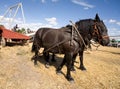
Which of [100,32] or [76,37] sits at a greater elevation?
[100,32]

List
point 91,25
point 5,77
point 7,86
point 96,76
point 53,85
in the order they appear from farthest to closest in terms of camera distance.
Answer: point 96,76
point 91,25
point 5,77
point 53,85
point 7,86

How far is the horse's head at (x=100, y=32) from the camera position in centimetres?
507

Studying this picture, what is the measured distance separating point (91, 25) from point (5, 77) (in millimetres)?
3240

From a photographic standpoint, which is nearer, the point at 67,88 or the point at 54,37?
the point at 67,88

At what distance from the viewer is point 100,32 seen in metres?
5.14

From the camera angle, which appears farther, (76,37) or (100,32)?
(76,37)

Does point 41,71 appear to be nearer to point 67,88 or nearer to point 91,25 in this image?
point 67,88

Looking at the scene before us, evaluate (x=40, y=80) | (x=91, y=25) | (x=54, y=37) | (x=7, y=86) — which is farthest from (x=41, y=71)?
(x=91, y=25)

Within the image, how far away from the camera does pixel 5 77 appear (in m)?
4.94

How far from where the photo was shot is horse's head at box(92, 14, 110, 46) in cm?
507

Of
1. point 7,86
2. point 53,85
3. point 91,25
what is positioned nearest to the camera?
point 7,86

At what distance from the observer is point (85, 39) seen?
17.7ft

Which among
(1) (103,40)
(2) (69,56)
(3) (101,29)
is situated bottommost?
(2) (69,56)

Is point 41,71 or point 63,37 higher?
point 63,37
